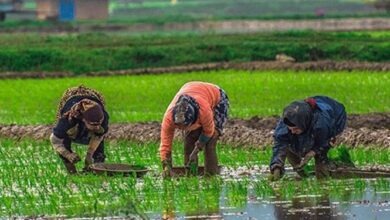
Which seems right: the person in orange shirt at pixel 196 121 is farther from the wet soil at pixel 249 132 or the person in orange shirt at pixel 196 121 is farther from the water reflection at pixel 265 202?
the wet soil at pixel 249 132

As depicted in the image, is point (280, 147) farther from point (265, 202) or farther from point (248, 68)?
point (248, 68)

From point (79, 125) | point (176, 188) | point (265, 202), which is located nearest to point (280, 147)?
point (176, 188)

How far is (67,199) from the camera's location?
10688mm

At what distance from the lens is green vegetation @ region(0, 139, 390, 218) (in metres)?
10.1

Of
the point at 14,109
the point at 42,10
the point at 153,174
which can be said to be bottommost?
the point at 42,10

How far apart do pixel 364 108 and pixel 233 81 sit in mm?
6923

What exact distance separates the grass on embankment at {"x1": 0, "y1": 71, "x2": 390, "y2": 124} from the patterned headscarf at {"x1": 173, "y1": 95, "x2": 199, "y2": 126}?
8027 mm

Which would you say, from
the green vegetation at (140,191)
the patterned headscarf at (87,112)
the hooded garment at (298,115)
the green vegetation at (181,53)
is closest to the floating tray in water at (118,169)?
the green vegetation at (140,191)

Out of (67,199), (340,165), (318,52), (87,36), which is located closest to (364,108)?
(340,165)

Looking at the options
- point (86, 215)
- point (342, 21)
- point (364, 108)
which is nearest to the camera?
point (86, 215)

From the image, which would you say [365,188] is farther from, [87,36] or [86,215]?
[87,36]

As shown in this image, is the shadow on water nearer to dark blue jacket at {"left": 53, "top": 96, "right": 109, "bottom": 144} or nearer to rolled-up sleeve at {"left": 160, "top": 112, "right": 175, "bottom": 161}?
rolled-up sleeve at {"left": 160, "top": 112, "right": 175, "bottom": 161}

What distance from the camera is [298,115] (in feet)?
36.6

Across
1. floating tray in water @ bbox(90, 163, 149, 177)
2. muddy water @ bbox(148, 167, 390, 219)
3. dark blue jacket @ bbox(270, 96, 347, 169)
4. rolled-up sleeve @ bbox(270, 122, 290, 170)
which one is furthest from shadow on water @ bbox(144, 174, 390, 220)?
floating tray in water @ bbox(90, 163, 149, 177)
